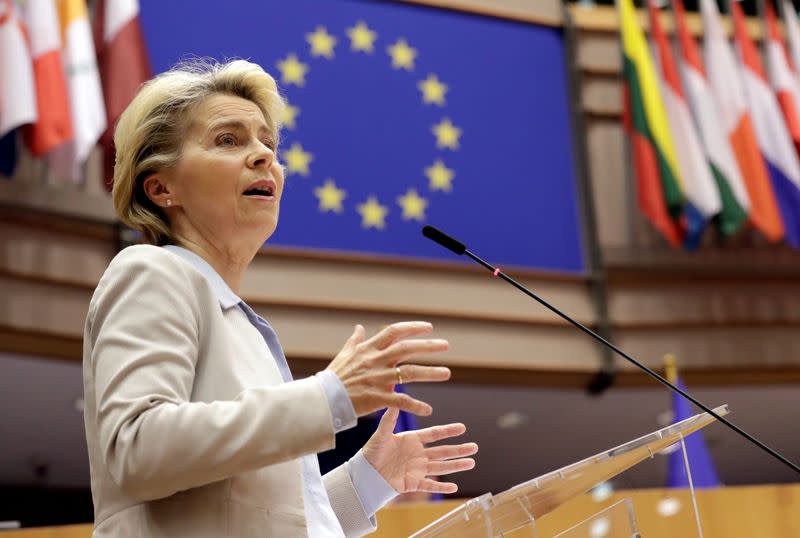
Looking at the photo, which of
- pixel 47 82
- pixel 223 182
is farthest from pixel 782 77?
pixel 223 182

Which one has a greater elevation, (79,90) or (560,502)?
(79,90)

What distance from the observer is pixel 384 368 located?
1.28 meters

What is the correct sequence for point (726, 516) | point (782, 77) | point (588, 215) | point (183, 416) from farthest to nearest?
1. point (782, 77)
2. point (588, 215)
3. point (726, 516)
4. point (183, 416)

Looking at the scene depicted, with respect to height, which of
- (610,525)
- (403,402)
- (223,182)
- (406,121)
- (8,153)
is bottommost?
(610,525)

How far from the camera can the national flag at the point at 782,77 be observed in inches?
269

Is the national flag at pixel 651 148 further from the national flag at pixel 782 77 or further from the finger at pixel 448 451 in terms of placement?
the finger at pixel 448 451

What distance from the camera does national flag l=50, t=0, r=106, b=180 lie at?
5285mm

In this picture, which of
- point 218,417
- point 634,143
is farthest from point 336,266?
point 218,417

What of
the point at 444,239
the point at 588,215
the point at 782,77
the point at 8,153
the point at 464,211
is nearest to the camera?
the point at 444,239

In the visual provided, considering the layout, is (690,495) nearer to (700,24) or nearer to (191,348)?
(191,348)

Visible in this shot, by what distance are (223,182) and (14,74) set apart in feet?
13.0

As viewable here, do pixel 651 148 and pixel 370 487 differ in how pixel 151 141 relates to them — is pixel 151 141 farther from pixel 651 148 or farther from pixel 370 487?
pixel 651 148

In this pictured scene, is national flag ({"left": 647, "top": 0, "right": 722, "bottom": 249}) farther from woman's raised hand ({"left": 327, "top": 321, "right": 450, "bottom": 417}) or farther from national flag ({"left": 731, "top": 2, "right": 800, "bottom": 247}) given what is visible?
woman's raised hand ({"left": 327, "top": 321, "right": 450, "bottom": 417})

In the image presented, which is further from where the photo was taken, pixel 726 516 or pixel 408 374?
pixel 726 516
